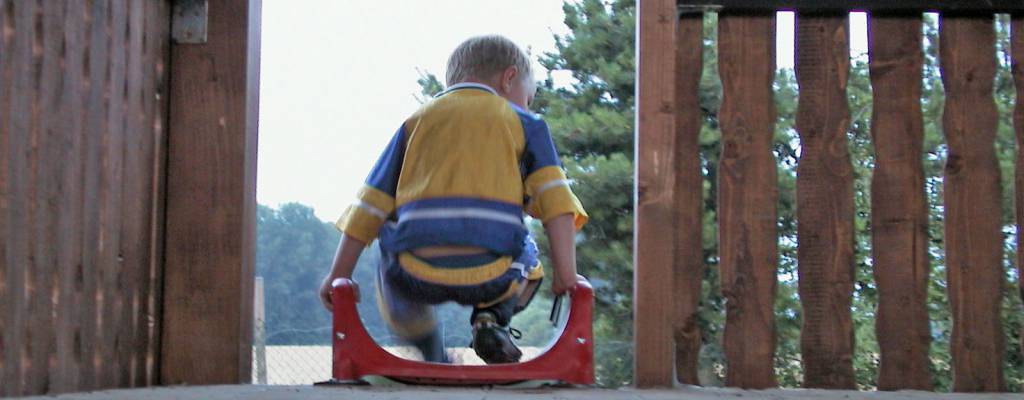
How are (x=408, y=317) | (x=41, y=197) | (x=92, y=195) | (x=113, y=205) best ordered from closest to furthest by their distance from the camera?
(x=41, y=197) < (x=92, y=195) < (x=113, y=205) < (x=408, y=317)

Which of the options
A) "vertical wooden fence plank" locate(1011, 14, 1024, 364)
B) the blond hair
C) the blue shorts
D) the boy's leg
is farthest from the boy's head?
"vertical wooden fence plank" locate(1011, 14, 1024, 364)

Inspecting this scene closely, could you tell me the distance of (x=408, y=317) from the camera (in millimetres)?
2881

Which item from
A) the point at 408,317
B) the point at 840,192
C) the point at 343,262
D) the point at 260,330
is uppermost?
the point at 840,192

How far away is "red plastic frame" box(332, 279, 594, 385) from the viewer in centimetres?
274

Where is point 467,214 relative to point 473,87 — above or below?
below

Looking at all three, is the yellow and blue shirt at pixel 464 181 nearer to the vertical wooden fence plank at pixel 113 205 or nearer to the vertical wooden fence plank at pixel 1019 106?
the vertical wooden fence plank at pixel 113 205

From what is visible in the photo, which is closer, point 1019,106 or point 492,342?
point 492,342

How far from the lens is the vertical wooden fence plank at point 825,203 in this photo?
3.17 meters

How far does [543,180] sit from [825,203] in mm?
810

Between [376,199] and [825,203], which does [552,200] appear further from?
[825,203]

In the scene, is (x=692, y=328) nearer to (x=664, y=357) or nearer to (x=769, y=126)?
(x=664, y=357)

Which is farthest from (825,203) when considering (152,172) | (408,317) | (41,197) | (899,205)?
(41,197)

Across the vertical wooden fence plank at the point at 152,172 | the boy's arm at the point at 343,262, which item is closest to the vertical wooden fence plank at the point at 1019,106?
the boy's arm at the point at 343,262

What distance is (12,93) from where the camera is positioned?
2.10 metres
